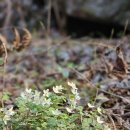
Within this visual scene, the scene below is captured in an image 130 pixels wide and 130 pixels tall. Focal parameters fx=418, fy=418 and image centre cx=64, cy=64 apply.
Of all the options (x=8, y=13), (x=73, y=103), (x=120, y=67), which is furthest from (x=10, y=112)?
(x=8, y=13)

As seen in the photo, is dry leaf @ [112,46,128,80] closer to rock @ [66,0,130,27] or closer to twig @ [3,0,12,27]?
rock @ [66,0,130,27]

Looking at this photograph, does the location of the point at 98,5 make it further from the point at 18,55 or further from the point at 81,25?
the point at 18,55

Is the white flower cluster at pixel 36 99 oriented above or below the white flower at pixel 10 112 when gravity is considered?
above

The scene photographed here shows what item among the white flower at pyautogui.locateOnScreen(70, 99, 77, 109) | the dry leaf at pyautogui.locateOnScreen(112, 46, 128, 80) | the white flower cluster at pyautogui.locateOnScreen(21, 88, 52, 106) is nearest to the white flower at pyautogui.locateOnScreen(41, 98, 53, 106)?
the white flower cluster at pyautogui.locateOnScreen(21, 88, 52, 106)

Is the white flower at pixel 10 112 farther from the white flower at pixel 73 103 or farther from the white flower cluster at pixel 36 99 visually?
the white flower at pixel 73 103

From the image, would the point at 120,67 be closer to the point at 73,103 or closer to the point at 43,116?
the point at 73,103

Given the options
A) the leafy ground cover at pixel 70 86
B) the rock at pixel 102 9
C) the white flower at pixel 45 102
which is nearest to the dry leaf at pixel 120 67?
the leafy ground cover at pixel 70 86
